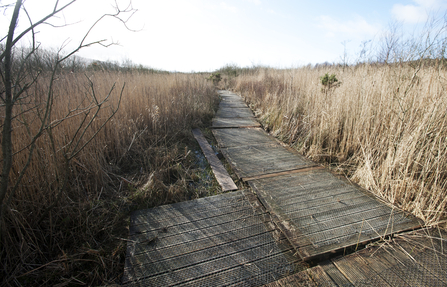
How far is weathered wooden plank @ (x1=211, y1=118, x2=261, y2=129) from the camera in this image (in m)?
4.64

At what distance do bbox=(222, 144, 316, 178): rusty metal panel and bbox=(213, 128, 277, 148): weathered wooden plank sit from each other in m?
0.19

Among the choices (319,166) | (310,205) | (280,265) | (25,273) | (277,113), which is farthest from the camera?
(277,113)

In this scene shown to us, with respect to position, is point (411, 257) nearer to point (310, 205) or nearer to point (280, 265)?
point (310, 205)

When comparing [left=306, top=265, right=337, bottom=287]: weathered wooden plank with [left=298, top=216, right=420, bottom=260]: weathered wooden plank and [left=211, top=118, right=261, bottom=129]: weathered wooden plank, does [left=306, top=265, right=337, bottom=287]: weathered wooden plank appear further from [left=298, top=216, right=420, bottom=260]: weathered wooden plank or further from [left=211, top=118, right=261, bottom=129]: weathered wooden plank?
[left=211, top=118, right=261, bottom=129]: weathered wooden plank

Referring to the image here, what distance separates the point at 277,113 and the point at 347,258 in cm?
344

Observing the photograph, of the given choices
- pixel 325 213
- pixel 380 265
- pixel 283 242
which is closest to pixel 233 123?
pixel 325 213

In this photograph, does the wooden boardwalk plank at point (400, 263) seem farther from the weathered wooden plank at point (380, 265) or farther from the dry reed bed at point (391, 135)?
the dry reed bed at point (391, 135)

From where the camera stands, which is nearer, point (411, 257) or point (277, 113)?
point (411, 257)

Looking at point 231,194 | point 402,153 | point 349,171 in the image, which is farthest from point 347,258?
point 349,171

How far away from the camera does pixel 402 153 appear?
6.86 ft

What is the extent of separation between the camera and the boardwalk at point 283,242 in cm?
134

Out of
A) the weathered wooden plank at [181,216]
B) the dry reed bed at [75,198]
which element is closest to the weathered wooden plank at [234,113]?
the dry reed bed at [75,198]

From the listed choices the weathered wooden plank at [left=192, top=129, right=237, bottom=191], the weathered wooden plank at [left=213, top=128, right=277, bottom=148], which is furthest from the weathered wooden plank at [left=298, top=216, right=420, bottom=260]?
the weathered wooden plank at [left=213, top=128, right=277, bottom=148]

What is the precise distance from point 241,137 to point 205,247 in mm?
2615
